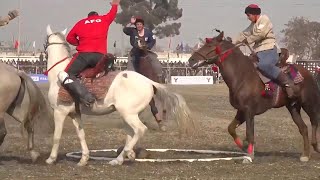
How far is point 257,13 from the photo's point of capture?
42.9 ft

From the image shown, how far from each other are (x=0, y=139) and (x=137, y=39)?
434 cm

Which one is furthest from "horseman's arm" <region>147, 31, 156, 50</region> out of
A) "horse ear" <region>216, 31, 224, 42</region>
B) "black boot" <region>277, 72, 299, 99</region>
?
"black boot" <region>277, 72, 299, 99</region>

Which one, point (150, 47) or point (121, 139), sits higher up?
point (150, 47)

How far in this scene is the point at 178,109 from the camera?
12375mm

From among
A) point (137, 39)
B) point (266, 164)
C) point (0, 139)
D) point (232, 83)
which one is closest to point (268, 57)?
point (232, 83)

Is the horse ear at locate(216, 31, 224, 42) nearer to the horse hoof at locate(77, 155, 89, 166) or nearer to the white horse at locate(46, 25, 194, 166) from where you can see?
the white horse at locate(46, 25, 194, 166)

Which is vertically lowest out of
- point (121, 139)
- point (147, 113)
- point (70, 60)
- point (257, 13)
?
point (121, 139)

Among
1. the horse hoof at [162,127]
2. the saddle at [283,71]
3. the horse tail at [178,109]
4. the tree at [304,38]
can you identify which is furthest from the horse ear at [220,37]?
the tree at [304,38]

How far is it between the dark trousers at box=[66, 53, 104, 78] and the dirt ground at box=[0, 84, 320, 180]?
65.9 inches

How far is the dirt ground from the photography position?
1090 centimetres

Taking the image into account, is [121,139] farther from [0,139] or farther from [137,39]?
[0,139]

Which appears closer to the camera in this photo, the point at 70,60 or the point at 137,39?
the point at 70,60

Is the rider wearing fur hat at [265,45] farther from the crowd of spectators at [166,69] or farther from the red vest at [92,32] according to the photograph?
the crowd of spectators at [166,69]

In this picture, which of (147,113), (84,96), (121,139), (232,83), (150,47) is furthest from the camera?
(121,139)
